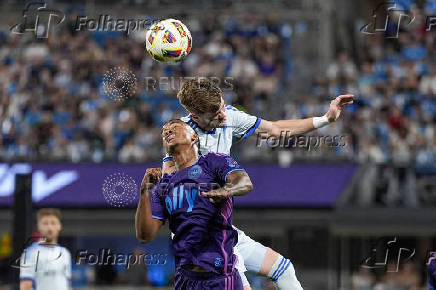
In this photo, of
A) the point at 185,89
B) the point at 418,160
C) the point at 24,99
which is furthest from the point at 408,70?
the point at 185,89

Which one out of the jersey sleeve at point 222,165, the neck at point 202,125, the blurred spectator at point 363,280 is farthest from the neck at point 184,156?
the blurred spectator at point 363,280

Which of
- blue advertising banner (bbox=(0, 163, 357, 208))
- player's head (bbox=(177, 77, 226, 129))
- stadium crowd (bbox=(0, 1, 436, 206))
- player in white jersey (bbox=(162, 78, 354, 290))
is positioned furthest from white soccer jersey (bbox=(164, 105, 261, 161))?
blue advertising banner (bbox=(0, 163, 357, 208))

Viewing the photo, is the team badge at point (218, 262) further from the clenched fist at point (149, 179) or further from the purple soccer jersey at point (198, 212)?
the clenched fist at point (149, 179)

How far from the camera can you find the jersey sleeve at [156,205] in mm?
7039

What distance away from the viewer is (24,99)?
71.3ft

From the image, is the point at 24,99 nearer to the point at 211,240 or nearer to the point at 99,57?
the point at 99,57

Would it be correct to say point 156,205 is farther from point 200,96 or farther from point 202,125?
point 202,125

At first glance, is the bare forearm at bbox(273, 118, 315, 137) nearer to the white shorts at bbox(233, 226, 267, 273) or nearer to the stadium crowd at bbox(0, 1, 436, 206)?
the white shorts at bbox(233, 226, 267, 273)

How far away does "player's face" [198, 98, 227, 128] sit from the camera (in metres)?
8.09

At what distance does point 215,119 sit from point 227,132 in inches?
15.4

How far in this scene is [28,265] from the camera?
10.6 meters

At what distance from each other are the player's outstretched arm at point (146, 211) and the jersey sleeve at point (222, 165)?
477 mm

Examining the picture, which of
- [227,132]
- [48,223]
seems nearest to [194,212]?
[227,132]

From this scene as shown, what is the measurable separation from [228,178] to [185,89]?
1.15m
